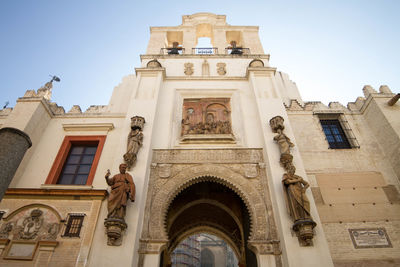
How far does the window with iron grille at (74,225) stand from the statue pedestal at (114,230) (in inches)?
40.9

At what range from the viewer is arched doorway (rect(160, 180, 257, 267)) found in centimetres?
919

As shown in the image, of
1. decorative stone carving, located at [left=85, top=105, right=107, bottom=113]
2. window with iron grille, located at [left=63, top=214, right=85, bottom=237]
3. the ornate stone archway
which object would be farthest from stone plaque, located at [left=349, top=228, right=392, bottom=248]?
decorative stone carving, located at [left=85, top=105, right=107, bottom=113]

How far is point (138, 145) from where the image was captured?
763 centimetres

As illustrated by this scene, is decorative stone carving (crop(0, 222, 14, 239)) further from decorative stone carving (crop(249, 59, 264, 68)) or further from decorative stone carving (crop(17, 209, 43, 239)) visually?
decorative stone carving (crop(249, 59, 264, 68))

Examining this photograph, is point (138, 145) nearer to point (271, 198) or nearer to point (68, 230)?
point (68, 230)

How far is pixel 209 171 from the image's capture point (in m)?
7.52

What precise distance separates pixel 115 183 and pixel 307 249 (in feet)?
16.7

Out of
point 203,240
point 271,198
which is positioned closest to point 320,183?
point 271,198

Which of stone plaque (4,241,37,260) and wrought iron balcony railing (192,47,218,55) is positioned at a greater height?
wrought iron balcony railing (192,47,218,55)

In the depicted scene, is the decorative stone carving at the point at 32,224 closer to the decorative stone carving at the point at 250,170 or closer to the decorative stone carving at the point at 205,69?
the decorative stone carving at the point at 250,170

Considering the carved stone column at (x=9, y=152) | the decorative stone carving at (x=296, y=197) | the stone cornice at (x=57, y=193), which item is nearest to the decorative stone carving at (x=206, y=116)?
the decorative stone carving at (x=296, y=197)

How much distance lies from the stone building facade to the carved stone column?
243 cm

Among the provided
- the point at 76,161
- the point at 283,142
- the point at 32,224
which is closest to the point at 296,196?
the point at 283,142

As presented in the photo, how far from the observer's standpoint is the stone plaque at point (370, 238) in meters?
6.61
